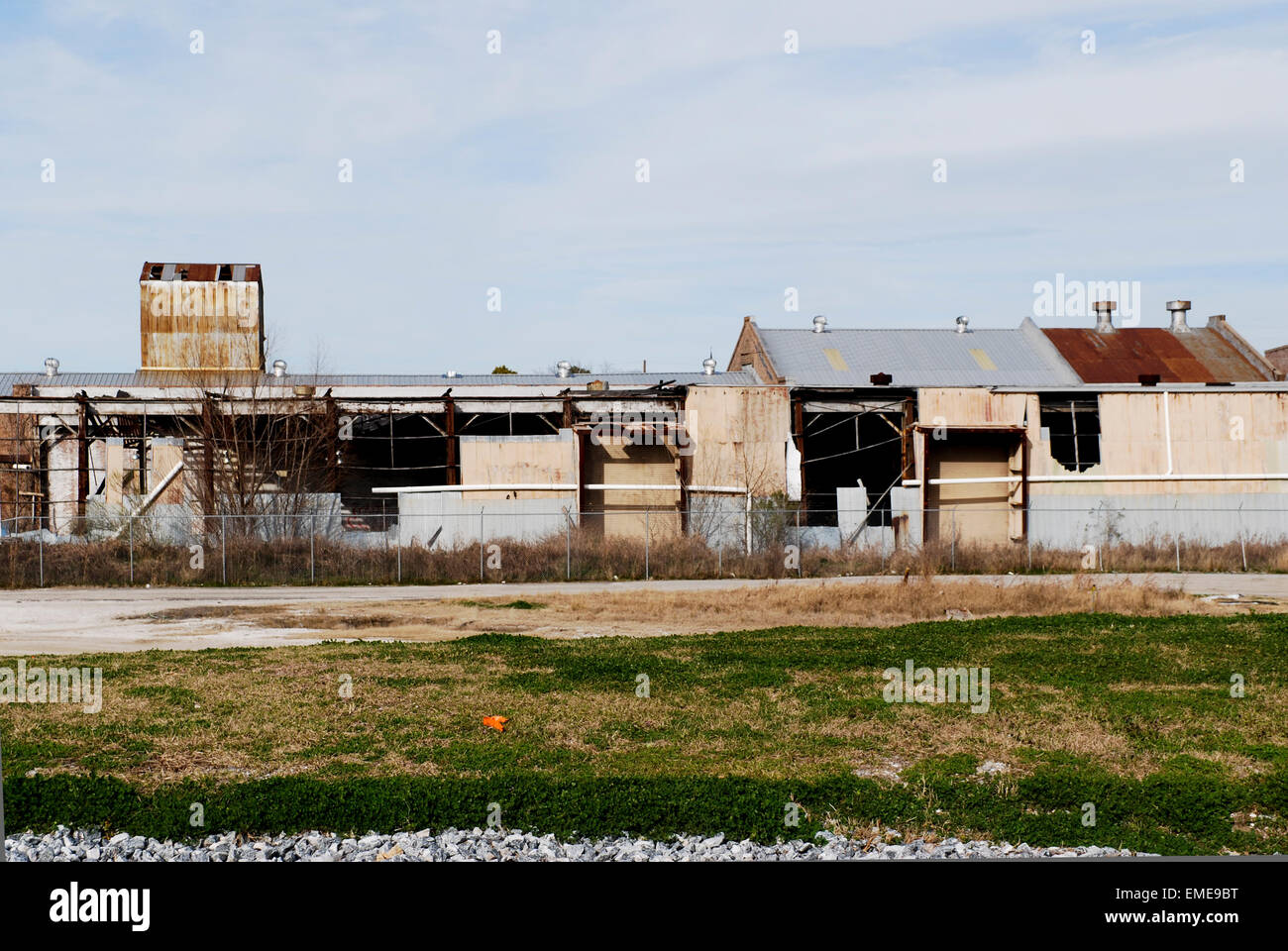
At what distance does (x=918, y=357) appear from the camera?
1937 inches

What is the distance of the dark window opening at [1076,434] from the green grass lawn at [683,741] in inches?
888

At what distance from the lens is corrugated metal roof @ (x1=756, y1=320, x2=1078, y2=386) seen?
155 feet

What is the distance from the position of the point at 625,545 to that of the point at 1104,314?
1150 inches

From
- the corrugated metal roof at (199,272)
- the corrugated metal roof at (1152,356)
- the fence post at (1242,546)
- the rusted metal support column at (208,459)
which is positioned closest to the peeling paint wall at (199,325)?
the corrugated metal roof at (199,272)

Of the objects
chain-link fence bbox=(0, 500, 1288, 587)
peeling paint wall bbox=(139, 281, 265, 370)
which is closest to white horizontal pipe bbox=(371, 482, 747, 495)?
chain-link fence bbox=(0, 500, 1288, 587)

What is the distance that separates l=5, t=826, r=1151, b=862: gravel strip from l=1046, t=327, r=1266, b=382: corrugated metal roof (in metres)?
41.6

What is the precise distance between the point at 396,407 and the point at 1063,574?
69.4 feet

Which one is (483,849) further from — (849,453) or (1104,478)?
(1104,478)

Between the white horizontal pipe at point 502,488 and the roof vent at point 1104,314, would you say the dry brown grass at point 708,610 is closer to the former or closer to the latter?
the white horizontal pipe at point 502,488

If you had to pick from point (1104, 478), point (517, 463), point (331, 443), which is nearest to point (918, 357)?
point (1104, 478)

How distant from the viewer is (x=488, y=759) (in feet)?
33.3

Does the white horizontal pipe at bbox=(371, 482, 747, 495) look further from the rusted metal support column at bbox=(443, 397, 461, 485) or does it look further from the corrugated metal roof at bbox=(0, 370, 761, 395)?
the corrugated metal roof at bbox=(0, 370, 761, 395)

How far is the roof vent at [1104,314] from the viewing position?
167 feet

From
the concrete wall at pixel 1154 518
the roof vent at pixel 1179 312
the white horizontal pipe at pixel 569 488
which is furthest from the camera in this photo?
the roof vent at pixel 1179 312
